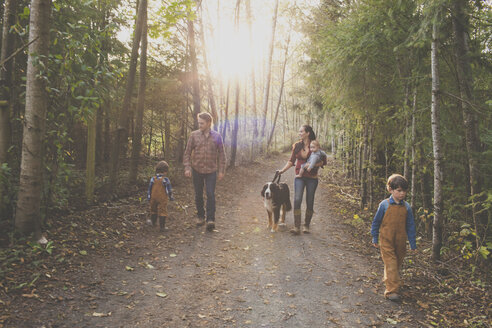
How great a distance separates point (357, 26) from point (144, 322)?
6.98 metres

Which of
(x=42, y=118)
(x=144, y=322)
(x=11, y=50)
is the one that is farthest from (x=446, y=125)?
(x=11, y=50)

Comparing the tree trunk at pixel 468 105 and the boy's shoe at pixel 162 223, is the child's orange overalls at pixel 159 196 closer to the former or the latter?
the boy's shoe at pixel 162 223

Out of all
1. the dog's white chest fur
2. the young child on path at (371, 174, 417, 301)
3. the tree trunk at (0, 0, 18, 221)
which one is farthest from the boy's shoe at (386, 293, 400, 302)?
the tree trunk at (0, 0, 18, 221)

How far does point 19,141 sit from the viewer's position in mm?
4781

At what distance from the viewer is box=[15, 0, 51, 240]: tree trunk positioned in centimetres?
402

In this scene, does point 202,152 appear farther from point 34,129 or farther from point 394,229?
point 394,229

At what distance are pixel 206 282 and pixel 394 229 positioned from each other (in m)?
2.74

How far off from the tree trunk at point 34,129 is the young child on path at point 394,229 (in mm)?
4910

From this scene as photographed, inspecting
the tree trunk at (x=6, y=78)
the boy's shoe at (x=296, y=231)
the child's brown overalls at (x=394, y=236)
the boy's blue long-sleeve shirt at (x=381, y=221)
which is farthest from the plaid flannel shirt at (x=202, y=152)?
the child's brown overalls at (x=394, y=236)

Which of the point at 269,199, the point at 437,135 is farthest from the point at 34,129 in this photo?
the point at 437,135

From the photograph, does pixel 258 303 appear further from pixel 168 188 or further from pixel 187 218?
pixel 187 218

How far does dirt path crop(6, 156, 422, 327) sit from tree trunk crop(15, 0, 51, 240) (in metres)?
1.02

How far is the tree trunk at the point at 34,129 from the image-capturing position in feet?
13.2

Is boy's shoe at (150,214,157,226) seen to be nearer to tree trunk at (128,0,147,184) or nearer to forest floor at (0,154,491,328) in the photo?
forest floor at (0,154,491,328)
